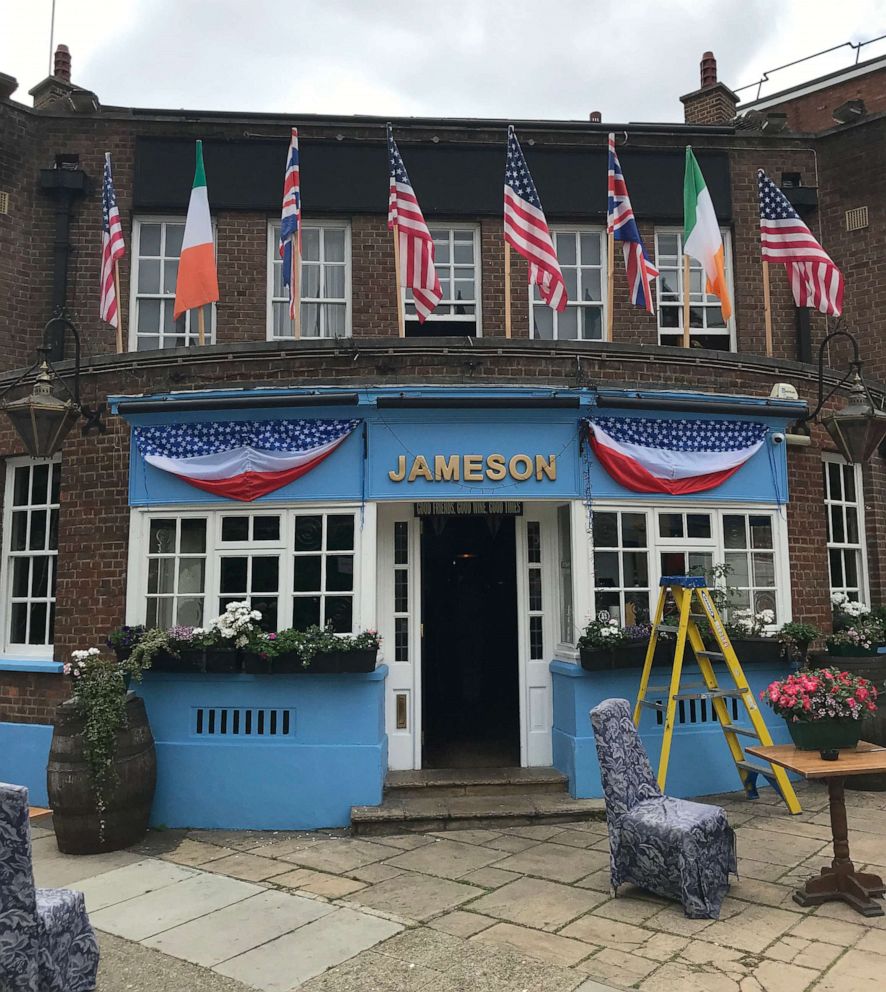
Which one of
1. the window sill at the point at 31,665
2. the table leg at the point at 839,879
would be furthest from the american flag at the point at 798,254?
the window sill at the point at 31,665

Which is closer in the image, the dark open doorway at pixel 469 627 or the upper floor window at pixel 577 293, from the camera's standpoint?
the dark open doorway at pixel 469 627

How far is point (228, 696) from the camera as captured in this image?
24.3 feet

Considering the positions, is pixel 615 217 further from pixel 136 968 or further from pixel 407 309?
pixel 136 968

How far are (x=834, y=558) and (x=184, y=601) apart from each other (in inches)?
285

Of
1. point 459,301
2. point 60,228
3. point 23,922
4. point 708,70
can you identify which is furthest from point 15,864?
point 708,70

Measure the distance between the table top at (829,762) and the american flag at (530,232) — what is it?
502 centimetres

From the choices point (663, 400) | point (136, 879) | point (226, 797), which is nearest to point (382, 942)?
point (136, 879)

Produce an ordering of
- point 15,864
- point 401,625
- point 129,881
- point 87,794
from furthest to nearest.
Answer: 1. point 401,625
2. point 87,794
3. point 129,881
4. point 15,864

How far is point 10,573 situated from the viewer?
890 centimetres

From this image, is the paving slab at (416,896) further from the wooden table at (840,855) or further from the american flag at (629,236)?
the american flag at (629,236)

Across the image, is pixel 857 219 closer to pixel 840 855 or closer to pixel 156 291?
pixel 840 855

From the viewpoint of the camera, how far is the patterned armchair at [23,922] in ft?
12.2

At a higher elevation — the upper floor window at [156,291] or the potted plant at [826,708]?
the upper floor window at [156,291]

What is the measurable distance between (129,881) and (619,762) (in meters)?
3.63
